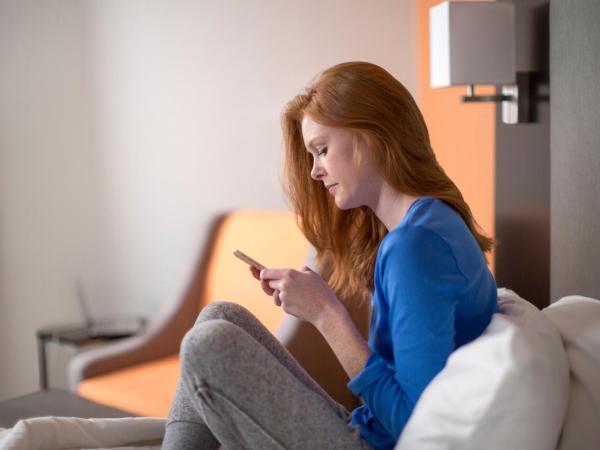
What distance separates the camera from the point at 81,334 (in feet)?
11.7

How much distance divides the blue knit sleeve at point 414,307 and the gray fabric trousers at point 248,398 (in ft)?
0.37

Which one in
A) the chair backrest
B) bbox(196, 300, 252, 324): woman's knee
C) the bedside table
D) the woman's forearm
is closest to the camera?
the woman's forearm

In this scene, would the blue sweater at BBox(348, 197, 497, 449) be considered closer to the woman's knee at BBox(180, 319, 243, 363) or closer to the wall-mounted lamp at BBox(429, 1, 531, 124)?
the woman's knee at BBox(180, 319, 243, 363)

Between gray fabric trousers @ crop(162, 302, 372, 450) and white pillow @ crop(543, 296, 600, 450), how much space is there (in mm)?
345

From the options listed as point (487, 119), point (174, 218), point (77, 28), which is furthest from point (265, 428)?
point (77, 28)

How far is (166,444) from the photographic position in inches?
59.4

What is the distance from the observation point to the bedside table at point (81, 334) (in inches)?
138

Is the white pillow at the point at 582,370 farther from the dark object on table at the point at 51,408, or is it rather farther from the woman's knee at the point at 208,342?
the dark object on table at the point at 51,408

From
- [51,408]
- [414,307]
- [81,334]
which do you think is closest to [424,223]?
[414,307]

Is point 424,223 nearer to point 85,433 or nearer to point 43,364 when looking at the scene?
point 85,433

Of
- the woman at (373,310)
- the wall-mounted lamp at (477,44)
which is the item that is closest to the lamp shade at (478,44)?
the wall-mounted lamp at (477,44)

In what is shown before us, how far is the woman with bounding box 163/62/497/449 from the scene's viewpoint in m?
1.32

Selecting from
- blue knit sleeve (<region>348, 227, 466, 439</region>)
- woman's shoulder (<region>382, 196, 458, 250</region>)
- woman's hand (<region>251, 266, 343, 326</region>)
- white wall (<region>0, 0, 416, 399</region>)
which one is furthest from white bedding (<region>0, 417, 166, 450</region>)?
white wall (<region>0, 0, 416, 399</region>)

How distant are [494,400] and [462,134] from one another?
163cm
